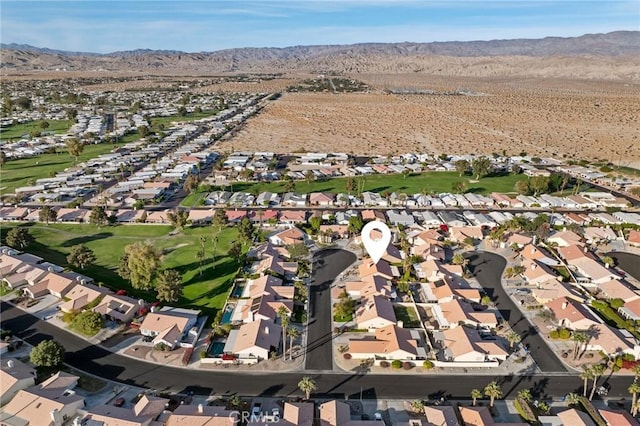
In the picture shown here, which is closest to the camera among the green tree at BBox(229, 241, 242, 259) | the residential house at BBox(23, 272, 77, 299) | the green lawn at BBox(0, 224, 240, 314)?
the residential house at BBox(23, 272, 77, 299)

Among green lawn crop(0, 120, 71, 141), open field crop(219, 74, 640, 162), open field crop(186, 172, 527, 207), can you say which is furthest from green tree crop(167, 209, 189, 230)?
green lawn crop(0, 120, 71, 141)

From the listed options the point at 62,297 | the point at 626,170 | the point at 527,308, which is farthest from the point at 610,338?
the point at 626,170

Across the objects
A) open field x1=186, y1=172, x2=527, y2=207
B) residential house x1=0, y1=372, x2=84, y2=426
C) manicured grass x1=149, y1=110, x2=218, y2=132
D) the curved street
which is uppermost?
manicured grass x1=149, y1=110, x2=218, y2=132

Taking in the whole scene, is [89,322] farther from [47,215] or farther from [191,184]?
[191,184]

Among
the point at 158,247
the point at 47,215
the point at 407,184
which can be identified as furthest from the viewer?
the point at 407,184

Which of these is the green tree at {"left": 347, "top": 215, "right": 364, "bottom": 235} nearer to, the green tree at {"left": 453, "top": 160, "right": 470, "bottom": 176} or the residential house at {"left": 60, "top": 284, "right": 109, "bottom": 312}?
the residential house at {"left": 60, "top": 284, "right": 109, "bottom": 312}

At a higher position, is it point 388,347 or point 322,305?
point 388,347

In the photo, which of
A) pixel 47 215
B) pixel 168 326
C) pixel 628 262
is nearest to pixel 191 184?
pixel 47 215
